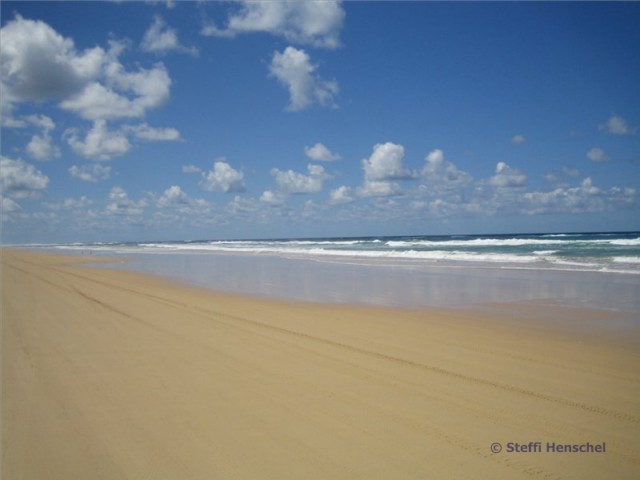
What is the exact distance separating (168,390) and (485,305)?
872 cm

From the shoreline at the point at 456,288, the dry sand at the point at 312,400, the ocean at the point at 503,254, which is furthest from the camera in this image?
the ocean at the point at 503,254

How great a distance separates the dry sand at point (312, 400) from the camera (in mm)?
3490

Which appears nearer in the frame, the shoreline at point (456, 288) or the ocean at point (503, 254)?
the shoreline at point (456, 288)

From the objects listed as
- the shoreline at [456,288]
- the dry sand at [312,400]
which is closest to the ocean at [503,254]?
the shoreline at [456,288]

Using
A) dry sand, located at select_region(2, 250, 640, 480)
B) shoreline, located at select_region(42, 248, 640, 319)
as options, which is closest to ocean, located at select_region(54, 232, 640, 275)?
shoreline, located at select_region(42, 248, 640, 319)

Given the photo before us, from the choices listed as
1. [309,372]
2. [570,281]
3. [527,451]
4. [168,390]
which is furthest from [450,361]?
[570,281]

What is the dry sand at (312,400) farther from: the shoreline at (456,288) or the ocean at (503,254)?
the ocean at (503,254)

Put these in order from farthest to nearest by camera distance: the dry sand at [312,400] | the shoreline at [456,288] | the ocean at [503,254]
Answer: the ocean at [503,254] < the shoreline at [456,288] < the dry sand at [312,400]

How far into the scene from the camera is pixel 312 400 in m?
4.70

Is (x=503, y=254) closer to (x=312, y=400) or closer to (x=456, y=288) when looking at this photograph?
(x=456, y=288)

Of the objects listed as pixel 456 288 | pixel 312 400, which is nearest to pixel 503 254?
pixel 456 288

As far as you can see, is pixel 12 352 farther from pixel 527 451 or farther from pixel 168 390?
pixel 527 451

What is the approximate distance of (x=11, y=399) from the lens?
469 centimetres

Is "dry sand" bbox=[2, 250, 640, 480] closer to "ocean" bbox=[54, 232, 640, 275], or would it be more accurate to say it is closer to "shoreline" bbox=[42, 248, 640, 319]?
"shoreline" bbox=[42, 248, 640, 319]
